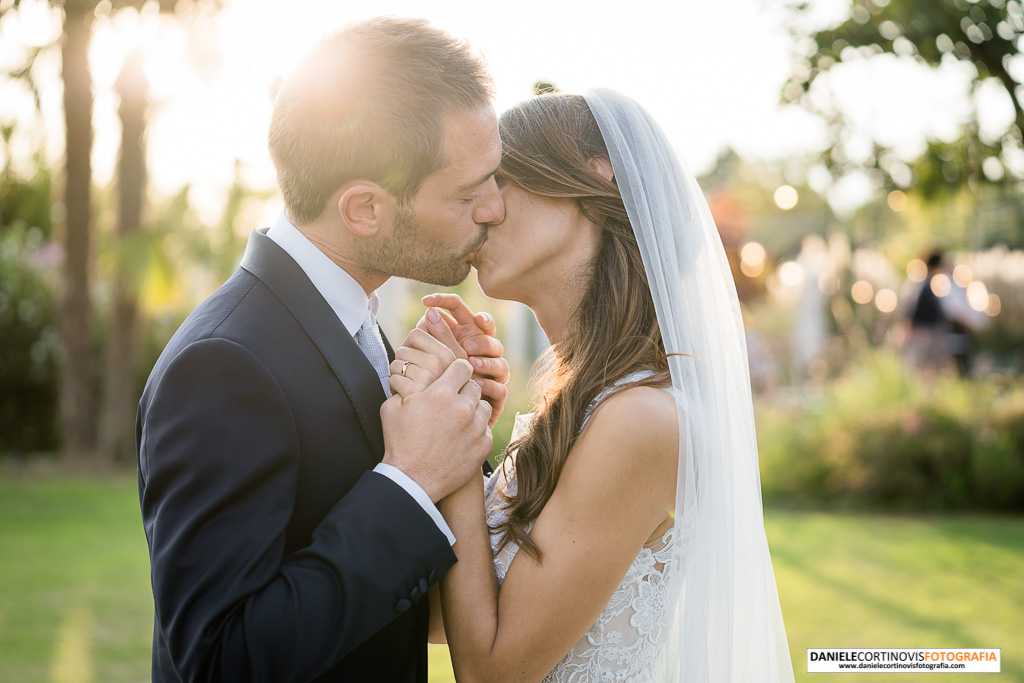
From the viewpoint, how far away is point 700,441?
7.82 feet

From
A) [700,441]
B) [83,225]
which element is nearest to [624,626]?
[700,441]

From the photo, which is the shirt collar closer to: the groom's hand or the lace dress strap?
the groom's hand

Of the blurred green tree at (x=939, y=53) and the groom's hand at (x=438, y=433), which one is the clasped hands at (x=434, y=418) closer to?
the groom's hand at (x=438, y=433)

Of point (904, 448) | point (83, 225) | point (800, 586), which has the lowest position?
point (904, 448)

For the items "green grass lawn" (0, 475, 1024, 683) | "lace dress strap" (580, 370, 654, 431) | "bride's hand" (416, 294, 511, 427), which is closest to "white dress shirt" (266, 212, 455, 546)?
"bride's hand" (416, 294, 511, 427)

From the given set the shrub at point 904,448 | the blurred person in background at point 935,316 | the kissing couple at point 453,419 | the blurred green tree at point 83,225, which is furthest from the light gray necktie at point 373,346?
the blurred person in background at point 935,316

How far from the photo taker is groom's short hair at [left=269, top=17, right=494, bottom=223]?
2.05 m

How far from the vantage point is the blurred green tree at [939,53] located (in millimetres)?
6633

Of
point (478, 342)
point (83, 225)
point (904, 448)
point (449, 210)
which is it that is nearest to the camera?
point (449, 210)

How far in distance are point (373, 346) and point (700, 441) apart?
918mm

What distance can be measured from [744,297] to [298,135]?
29112 mm

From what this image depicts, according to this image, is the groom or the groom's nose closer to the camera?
the groom

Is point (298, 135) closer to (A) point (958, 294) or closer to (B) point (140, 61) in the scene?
(B) point (140, 61)

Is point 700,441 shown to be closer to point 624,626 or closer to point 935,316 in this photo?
point 624,626
